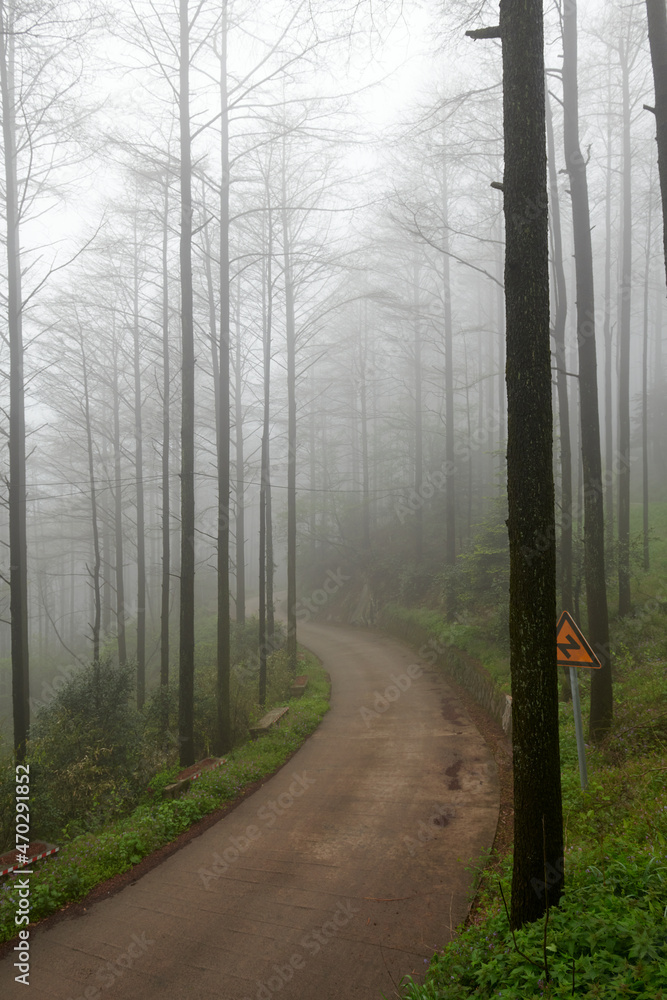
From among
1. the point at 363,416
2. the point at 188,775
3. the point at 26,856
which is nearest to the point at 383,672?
the point at 188,775

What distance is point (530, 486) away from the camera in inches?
160

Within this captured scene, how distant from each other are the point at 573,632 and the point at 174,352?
45.4 ft

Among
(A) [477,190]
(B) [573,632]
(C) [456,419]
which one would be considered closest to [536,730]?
(B) [573,632]

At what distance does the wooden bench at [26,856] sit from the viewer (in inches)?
258

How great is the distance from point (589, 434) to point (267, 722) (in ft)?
28.5

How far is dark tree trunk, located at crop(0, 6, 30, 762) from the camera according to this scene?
941 cm

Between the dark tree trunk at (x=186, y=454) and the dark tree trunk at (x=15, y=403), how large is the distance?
8.88 ft

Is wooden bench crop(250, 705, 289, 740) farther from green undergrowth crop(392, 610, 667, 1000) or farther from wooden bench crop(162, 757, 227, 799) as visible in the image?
green undergrowth crop(392, 610, 667, 1000)

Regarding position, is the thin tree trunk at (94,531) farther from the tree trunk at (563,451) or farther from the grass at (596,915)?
the tree trunk at (563,451)

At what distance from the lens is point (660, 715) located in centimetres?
745

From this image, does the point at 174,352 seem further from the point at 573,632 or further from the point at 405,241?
the point at 573,632

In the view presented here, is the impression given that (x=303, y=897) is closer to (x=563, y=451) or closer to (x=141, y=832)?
(x=141, y=832)

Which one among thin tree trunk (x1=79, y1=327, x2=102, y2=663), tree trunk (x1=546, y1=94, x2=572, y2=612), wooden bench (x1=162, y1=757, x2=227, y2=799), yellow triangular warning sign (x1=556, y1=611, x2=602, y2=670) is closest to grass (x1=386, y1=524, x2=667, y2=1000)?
yellow triangular warning sign (x1=556, y1=611, x2=602, y2=670)

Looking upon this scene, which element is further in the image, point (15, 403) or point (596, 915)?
point (15, 403)
